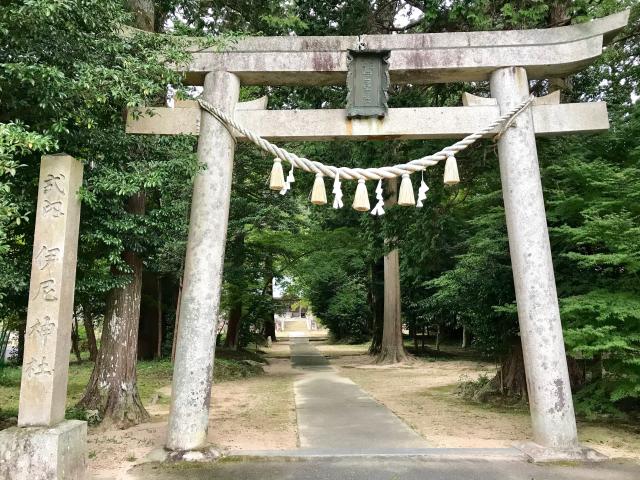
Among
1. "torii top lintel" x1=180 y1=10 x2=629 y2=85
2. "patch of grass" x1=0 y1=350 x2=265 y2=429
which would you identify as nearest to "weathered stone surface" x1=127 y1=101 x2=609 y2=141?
"torii top lintel" x1=180 y1=10 x2=629 y2=85

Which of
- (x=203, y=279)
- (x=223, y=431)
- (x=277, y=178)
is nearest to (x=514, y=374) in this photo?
(x=223, y=431)

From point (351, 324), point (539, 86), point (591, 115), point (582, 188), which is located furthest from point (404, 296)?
point (591, 115)

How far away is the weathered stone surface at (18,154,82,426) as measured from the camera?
15.1 feet

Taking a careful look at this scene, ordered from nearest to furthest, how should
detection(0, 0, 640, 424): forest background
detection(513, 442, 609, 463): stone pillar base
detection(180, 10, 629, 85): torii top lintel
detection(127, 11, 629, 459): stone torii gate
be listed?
1. detection(0, 0, 640, 424): forest background
2. detection(513, 442, 609, 463): stone pillar base
3. detection(127, 11, 629, 459): stone torii gate
4. detection(180, 10, 629, 85): torii top lintel

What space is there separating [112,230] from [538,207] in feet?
17.2

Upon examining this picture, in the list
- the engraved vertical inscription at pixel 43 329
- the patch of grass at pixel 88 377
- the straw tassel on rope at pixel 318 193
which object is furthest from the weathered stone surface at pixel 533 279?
the patch of grass at pixel 88 377

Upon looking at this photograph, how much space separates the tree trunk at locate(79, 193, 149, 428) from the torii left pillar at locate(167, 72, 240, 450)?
6.02 ft

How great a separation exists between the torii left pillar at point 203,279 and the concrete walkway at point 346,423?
5.06 ft

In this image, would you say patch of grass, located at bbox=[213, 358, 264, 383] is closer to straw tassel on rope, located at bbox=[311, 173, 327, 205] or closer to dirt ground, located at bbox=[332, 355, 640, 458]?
dirt ground, located at bbox=[332, 355, 640, 458]

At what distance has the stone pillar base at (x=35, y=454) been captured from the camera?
435cm

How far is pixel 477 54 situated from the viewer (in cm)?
637

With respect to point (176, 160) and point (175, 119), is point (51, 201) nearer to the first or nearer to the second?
point (176, 160)

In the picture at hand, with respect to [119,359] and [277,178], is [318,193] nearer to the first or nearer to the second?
[277,178]

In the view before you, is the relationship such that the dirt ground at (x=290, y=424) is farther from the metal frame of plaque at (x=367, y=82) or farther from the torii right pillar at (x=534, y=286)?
the metal frame of plaque at (x=367, y=82)
